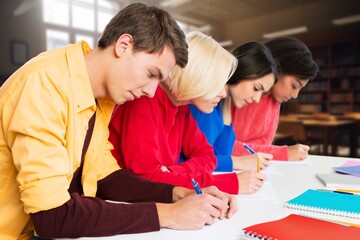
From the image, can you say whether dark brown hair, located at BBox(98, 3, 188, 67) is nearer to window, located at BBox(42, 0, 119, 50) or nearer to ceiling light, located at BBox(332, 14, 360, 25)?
window, located at BBox(42, 0, 119, 50)

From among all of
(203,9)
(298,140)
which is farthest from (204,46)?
(203,9)

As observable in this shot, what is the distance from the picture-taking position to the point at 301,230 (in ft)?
2.38

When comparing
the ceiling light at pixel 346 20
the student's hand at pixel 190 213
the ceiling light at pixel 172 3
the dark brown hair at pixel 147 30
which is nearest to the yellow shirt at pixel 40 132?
the dark brown hair at pixel 147 30

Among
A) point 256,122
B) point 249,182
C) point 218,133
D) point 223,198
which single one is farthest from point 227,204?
point 256,122

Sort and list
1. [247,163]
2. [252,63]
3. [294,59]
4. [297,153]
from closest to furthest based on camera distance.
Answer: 1. [247,163]
2. [252,63]
3. [297,153]
4. [294,59]

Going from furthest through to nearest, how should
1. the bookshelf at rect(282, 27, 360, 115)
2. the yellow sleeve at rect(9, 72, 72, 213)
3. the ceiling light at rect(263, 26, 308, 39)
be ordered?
1. the ceiling light at rect(263, 26, 308, 39)
2. the bookshelf at rect(282, 27, 360, 115)
3. the yellow sleeve at rect(9, 72, 72, 213)

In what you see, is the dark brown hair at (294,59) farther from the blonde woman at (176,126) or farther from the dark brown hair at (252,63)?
the blonde woman at (176,126)

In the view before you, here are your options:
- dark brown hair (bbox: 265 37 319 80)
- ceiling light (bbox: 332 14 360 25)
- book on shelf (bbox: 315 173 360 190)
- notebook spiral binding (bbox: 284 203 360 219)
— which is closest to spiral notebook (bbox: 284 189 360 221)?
notebook spiral binding (bbox: 284 203 360 219)

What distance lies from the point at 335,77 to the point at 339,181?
6505mm

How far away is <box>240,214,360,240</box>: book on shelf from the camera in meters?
0.68

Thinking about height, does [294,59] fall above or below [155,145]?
above

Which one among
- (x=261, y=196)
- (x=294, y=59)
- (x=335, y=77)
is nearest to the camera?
(x=261, y=196)

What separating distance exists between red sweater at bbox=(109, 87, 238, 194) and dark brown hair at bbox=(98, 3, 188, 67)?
0.88ft

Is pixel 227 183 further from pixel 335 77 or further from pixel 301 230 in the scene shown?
pixel 335 77
